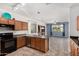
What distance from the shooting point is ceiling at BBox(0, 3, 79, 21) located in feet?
5.67

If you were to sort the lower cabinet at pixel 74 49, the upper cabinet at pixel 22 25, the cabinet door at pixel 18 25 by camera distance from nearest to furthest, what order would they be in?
the lower cabinet at pixel 74 49
the upper cabinet at pixel 22 25
the cabinet door at pixel 18 25

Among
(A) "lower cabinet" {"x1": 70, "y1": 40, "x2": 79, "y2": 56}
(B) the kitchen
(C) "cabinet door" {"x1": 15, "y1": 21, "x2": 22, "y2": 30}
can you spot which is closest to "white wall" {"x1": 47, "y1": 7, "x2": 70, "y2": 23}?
(B) the kitchen

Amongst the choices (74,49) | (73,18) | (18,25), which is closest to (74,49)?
(74,49)

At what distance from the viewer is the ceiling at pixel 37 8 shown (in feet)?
5.67

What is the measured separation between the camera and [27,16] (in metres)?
1.81

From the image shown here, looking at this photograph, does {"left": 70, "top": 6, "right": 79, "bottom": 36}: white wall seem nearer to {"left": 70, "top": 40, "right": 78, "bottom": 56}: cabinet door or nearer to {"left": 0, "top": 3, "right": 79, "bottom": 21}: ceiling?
{"left": 0, "top": 3, "right": 79, "bottom": 21}: ceiling

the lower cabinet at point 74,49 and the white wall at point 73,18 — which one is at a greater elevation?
the white wall at point 73,18

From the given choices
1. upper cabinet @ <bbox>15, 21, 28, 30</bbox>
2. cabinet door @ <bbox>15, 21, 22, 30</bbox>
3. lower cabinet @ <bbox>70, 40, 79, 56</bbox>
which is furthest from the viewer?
cabinet door @ <bbox>15, 21, 22, 30</bbox>

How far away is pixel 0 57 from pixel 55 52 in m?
1.03

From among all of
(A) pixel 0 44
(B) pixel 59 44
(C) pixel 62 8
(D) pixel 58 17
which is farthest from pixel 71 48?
(A) pixel 0 44

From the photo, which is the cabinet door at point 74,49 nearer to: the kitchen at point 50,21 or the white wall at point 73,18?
the kitchen at point 50,21

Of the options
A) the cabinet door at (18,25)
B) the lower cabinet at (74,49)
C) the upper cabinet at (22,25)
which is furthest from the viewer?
the cabinet door at (18,25)

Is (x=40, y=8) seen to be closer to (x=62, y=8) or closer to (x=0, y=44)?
(x=62, y=8)

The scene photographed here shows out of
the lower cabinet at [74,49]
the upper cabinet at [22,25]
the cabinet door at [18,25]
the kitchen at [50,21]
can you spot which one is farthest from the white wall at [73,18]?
the cabinet door at [18,25]
